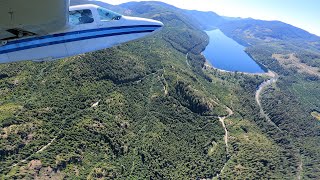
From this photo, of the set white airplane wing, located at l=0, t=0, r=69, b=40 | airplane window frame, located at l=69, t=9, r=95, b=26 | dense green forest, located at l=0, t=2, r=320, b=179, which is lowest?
dense green forest, located at l=0, t=2, r=320, b=179

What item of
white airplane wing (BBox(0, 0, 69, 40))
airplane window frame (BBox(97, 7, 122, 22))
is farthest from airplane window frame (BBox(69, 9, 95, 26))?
white airplane wing (BBox(0, 0, 69, 40))

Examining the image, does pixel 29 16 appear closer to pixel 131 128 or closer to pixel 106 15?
pixel 106 15

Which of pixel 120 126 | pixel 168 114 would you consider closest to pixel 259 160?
pixel 168 114

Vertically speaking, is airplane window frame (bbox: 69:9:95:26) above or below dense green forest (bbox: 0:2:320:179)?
above

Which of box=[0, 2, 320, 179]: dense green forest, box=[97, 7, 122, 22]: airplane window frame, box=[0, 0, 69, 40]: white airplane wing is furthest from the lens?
box=[0, 2, 320, 179]: dense green forest

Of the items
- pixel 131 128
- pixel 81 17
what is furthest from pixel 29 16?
pixel 131 128

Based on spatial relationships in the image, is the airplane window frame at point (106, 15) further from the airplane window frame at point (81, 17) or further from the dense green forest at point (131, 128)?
the dense green forest at point (131, 128)

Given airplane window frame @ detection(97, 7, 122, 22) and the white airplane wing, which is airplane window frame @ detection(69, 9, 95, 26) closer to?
airplane window frame @ detection(97, 7, 122, 22)

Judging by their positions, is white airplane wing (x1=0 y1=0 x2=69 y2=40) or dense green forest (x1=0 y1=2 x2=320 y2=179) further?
dense green forest (x1=0 y1=2 x2=320 y2=179)
